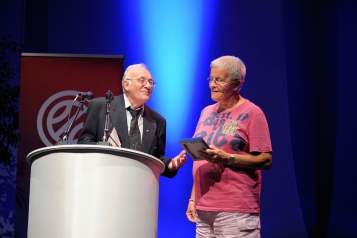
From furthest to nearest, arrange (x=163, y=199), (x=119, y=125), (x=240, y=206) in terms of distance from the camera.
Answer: (x=163, y=199) → (x=119, y=125) → (x=240, y=206)

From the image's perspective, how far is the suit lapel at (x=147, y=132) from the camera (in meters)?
3.04

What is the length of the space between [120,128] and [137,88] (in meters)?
0.31

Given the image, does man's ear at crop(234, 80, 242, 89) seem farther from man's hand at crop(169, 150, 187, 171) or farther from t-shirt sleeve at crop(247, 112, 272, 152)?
man's hand at crop(169, 150, 187, 171)

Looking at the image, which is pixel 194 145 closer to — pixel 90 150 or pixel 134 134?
pixel 90 150

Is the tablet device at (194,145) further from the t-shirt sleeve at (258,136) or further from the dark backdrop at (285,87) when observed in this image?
the dark backdrop at (285,87)

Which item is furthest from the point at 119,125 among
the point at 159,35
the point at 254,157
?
the point at 159,35

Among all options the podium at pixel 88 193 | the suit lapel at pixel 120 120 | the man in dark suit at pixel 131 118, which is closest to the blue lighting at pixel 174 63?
the man in dark suit at pixel 131 118

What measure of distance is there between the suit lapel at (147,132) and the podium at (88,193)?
2.79 ft

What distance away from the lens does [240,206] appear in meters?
2.47

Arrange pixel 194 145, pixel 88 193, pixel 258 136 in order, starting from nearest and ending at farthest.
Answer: pixel 88 193 → pixel 194 145 → pixel 258 136

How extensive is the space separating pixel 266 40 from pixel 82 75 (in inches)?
77.4

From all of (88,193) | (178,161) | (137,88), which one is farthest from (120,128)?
(88,193)

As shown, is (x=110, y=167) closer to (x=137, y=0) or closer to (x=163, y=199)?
(x=163, y=199)

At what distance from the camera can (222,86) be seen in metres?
2.73
